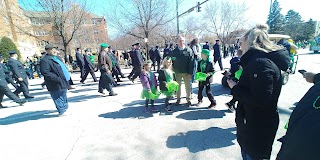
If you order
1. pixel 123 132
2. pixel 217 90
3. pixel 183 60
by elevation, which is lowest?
pixel 123 132

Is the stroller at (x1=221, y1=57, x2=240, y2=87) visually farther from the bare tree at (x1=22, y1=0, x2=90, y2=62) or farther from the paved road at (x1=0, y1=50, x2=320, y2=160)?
the bare tree at (x1=22, y1=0, x2=90, y2=62)

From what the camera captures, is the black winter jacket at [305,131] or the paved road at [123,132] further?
the paved road at [123,132]

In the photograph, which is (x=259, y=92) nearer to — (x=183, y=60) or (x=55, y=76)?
(x=183, y=60)

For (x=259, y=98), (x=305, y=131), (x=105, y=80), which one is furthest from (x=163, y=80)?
(x=305, y=131)

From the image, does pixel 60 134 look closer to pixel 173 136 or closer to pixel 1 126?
pixel 1 126

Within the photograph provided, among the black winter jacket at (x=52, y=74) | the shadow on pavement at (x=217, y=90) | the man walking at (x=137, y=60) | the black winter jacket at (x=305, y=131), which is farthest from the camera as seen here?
the man walking at (x=137, y=60)

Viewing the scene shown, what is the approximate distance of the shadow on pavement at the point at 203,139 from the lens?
3104 mm

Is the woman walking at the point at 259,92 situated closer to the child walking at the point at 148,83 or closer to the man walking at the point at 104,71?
the child walking at the point at 148,83

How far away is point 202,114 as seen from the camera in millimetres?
4469

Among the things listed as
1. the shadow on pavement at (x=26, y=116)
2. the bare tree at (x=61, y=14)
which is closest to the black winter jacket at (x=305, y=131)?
the shadow on pavement at (x=26, y=116)

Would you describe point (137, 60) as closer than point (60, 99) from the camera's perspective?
No

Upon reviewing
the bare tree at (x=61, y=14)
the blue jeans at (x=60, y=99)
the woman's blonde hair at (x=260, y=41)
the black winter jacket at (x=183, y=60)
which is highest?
the bare tree at (x=61, y=14)

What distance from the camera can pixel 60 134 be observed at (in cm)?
396

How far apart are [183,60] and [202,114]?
1.55 metres
